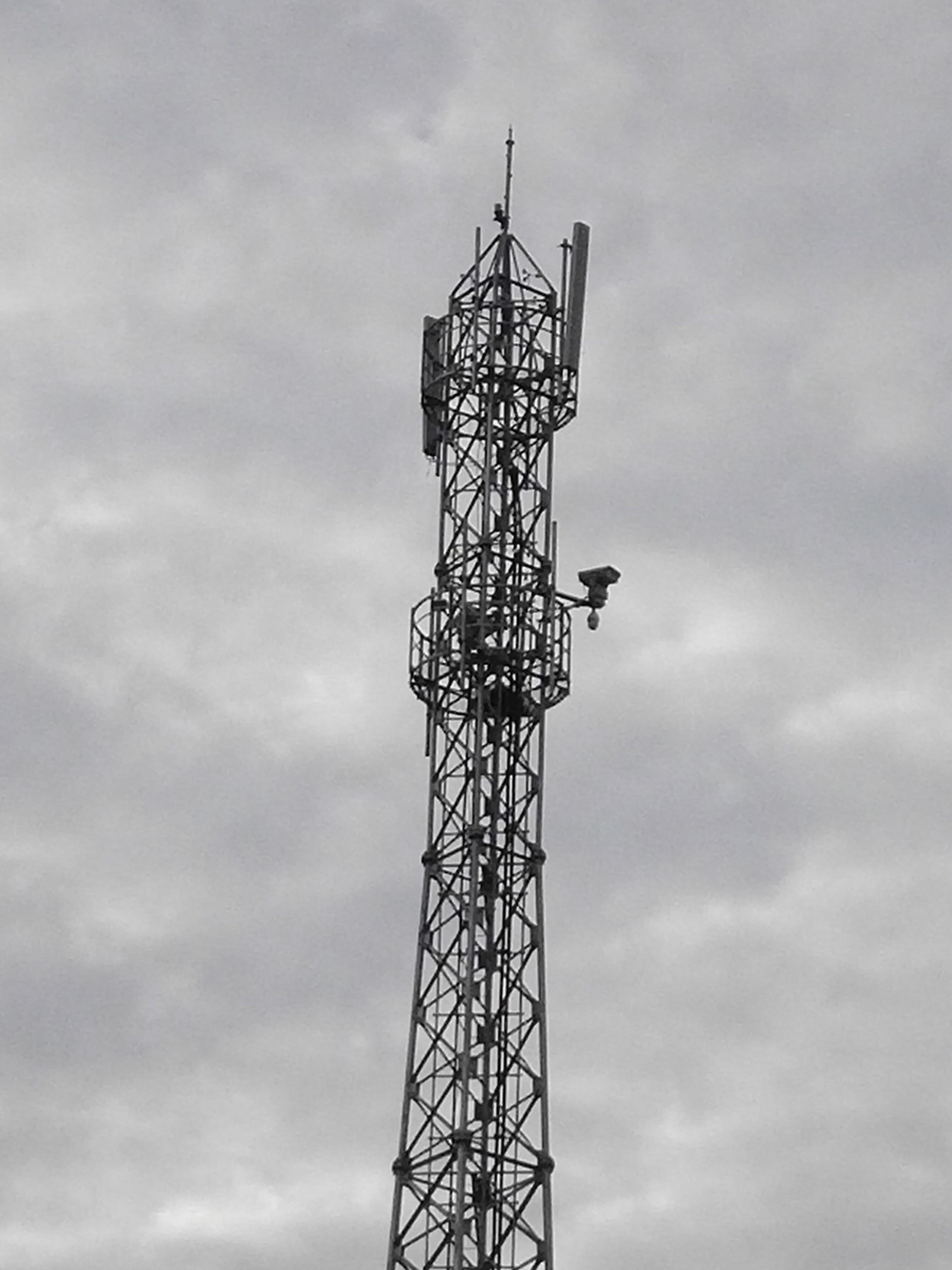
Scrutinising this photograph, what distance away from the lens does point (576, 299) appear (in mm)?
91625

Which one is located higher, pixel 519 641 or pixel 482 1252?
pixel 519 641

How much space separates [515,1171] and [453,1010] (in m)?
3.85

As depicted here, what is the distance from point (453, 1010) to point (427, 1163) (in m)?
3.49

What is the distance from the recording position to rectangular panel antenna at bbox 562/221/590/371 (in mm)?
91062

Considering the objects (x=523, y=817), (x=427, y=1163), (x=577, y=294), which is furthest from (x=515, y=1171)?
(x=577, y=294)

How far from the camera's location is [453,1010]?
84.7 m

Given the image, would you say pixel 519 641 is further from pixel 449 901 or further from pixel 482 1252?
pixel 482 1252

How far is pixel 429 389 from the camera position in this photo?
90.9 m

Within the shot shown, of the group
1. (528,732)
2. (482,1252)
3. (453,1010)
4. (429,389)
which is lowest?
(482,1252)

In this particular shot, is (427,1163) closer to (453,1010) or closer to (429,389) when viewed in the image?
(453,1010)

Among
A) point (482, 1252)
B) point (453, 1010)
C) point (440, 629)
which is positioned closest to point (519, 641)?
point (440, 629)

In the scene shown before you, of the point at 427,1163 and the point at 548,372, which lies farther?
the point at 548,372

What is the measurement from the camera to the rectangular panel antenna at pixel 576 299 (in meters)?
91.1

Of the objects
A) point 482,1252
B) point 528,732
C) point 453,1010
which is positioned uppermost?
point 528,732
